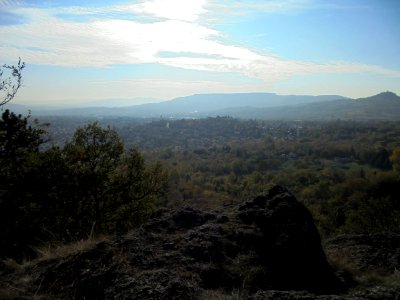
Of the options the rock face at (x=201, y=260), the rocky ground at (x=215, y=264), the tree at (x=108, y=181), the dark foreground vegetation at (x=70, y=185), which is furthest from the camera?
the tree at (x=108, y=181)

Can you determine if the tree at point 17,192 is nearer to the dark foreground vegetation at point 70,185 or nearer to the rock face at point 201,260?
the dark foreground vegetation at point 70,185

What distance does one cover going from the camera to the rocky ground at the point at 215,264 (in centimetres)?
475

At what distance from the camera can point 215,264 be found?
5.60 m

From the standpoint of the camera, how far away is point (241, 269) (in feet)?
18.5

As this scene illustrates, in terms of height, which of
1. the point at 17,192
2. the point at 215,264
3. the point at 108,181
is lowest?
the point at 17,192

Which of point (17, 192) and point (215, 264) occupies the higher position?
point (215, 264)

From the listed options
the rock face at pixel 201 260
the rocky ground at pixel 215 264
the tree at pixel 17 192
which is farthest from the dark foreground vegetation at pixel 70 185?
the rock face at pixel 201 260

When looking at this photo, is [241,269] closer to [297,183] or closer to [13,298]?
[13,298]

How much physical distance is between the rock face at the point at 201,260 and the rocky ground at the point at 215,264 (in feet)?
0.04

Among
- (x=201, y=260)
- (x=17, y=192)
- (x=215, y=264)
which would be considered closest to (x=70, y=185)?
(x=17, y=192)

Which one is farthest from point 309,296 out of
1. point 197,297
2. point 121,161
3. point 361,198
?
point 361,198

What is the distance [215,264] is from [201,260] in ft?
0.73

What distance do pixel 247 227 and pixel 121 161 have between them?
13.9 meters

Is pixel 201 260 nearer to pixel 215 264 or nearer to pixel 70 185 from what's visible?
pixel 215 264
